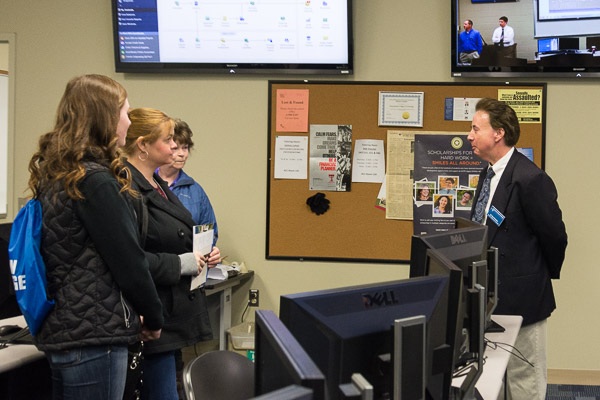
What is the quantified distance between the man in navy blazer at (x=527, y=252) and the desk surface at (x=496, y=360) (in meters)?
0.10

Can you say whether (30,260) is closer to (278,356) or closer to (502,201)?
(278,356)

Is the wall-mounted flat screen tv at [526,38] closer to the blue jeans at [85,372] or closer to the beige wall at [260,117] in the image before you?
the beige wall at [260,117]

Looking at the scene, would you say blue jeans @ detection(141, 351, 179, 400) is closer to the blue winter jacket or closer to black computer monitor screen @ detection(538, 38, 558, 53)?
the blue winter jacket

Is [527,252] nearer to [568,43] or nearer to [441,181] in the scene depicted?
[441,181]

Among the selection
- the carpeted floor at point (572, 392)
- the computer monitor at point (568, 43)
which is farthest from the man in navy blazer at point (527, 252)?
the computer monitor at point (568, 43)

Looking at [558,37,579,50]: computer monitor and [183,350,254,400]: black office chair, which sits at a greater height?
[558,37,579,50]: computer monitor

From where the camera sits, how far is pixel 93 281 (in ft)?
5.56

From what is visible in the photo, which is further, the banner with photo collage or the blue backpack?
the banner with photo collage

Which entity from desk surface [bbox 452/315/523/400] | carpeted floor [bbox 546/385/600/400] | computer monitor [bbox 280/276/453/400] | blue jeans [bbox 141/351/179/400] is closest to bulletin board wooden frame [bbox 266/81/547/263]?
carpeted floor [bbox 546/385/600/400]

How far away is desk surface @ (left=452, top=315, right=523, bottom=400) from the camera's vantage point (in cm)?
187

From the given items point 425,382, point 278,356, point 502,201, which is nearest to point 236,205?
point 502,201

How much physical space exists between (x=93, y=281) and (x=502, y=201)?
1.82m

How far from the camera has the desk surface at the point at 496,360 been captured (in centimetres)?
187

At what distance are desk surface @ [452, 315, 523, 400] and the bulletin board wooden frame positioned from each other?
1.33m
